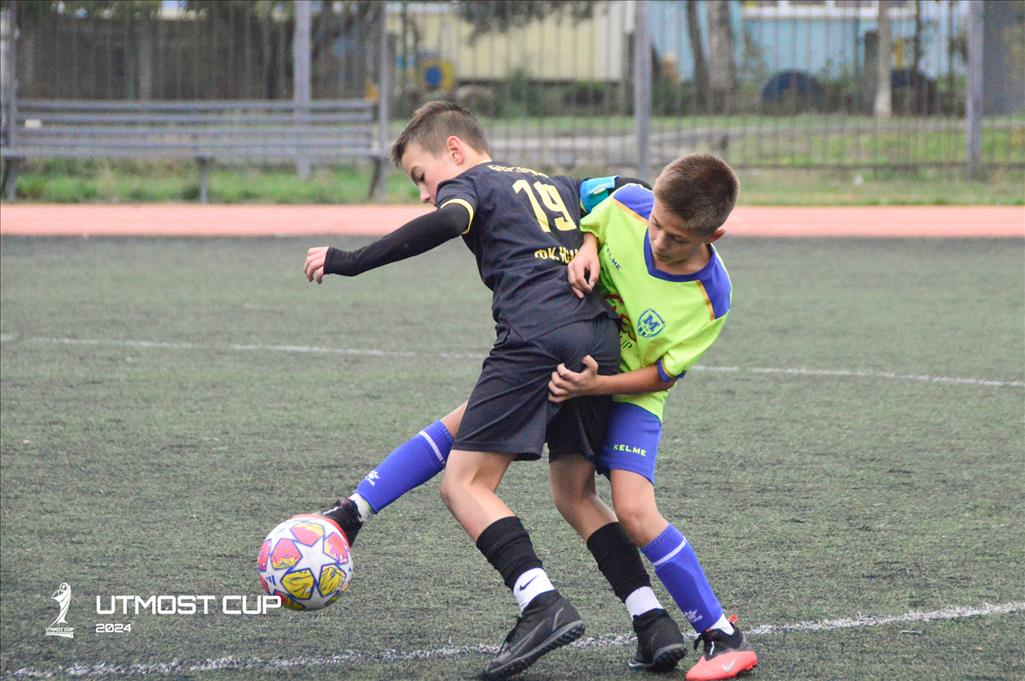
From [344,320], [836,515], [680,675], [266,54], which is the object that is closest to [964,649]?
[680,675]

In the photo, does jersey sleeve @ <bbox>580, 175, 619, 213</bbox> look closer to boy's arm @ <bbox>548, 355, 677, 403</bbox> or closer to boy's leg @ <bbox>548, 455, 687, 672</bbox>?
boy's arm @ <bbox>548, 355, 677, 403</bbox>

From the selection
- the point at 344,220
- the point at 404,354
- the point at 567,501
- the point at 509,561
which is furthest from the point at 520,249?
the point at 344,220

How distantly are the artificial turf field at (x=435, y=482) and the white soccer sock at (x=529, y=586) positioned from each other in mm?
241

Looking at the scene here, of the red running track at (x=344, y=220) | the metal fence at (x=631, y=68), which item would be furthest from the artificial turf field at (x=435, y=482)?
the metal fence at (x=631, y=68)

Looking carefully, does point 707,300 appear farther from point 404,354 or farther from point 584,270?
point 404,354

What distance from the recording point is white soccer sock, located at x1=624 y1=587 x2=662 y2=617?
3.63 metres

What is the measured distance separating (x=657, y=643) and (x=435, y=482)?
200cm

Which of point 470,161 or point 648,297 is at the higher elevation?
point 470,161

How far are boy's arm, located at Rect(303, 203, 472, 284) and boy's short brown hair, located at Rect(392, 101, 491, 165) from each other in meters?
0.32

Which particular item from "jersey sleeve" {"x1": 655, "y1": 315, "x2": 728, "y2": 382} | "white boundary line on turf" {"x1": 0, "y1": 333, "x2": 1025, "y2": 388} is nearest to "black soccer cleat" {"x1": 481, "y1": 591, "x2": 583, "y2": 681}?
"jersey sleeve" {"x1": 655, "y1": 315, "x2": 728, "y2": 382}

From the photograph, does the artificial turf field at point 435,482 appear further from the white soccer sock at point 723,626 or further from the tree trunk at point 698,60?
the tree trunk at point 698,60

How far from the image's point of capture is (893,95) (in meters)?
16.4

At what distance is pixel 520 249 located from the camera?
3.67 m

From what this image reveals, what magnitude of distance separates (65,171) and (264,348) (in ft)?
30.3
